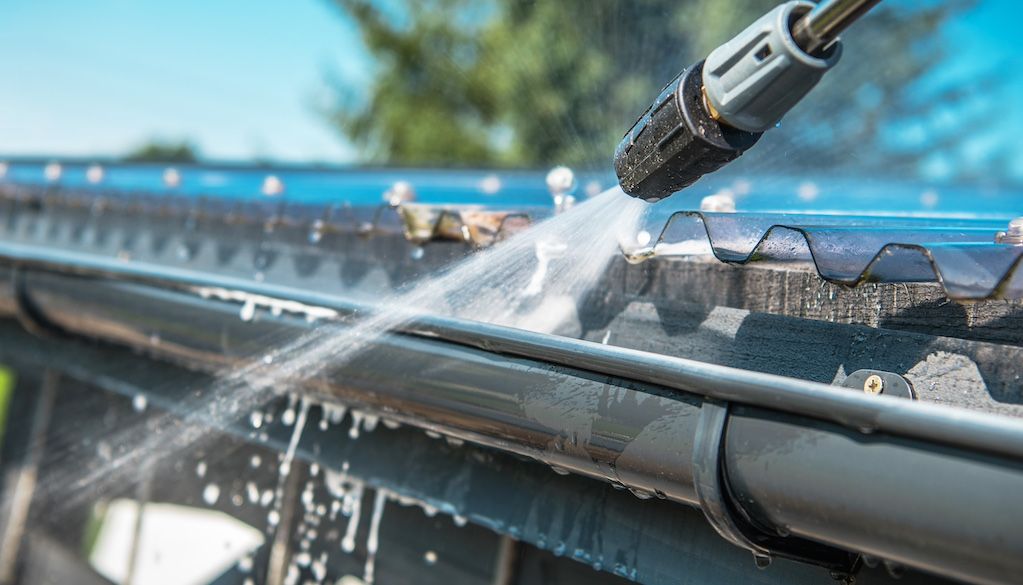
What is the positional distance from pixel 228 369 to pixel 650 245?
129 cm

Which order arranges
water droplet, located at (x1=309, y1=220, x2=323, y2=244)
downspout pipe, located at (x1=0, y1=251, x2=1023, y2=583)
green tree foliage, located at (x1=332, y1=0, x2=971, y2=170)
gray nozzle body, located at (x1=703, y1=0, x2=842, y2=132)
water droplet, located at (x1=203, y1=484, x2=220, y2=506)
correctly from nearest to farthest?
downspout pipe, located at (x1=0, y1=251, x2=1023, y2=583)
gray nozzle body, located at (x1=703, y1=0, x2=842, y2=132)
water droplet, located at (x1=309, y1=220, x2=323, y2=244)
water droplet, located at (x1=203, y1=484, x2=220, y2=506)
green tree foliage, located at (x1=332, y1=0, x2=971, y2=170)

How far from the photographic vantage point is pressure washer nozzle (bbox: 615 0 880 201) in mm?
1111

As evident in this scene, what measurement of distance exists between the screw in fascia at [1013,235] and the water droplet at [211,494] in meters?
2.54

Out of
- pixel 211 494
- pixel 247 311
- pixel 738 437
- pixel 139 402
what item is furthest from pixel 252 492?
pixel 738 437

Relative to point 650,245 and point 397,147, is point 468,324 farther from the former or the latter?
point 397,147

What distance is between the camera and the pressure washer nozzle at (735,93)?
43.8 inches

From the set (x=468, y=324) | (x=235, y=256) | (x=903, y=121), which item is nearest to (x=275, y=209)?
(x=235, y=256)

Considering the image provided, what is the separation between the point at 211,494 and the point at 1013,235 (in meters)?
2.59

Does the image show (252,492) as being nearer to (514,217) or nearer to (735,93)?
(514,217)

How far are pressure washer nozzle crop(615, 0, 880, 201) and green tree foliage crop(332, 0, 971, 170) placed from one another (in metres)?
10.3

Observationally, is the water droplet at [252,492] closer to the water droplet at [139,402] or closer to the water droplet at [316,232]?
the water droplet at [139,402]

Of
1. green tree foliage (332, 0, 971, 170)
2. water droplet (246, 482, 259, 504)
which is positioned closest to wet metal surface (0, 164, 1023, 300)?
water droplet (246, 482, 259, 504)

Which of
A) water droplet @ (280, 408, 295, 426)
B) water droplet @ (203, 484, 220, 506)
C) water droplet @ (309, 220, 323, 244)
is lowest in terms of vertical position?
water droplet @ (203, 484, 220, 506)

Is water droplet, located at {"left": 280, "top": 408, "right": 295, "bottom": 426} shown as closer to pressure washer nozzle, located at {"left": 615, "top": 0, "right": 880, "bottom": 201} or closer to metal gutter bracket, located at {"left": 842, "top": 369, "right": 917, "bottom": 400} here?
pressure washer nozzle, located at {"left": 615, "top": 0, "right": 880, "bottom": 201}
